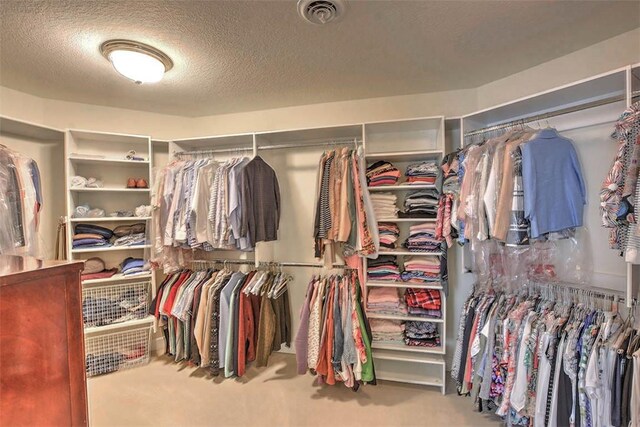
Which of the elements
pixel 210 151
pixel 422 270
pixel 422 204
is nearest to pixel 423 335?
pixel 422 270

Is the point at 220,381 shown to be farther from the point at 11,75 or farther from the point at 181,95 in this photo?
the point at 11,75

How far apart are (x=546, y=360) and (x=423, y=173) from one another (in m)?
1.36

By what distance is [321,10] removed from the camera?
4.65 feet

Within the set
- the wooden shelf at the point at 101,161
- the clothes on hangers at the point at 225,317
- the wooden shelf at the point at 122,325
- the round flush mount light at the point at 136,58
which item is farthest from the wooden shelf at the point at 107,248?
the round flush mount light at the point at 136,58

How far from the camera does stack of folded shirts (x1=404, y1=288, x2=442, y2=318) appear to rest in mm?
2156

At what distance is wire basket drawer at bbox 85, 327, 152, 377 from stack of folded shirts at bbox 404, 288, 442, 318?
7.86 feet

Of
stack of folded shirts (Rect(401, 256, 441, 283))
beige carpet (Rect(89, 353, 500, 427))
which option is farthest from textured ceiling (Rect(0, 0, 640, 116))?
beige carpet (Rect(89, 353, 500, 427))

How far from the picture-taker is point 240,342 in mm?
2254

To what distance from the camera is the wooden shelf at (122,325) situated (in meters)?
2.42

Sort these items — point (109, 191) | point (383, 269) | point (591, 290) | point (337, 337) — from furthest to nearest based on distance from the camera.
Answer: point (109, 191), point (383, 269), point (337, 337), point (591, 290)

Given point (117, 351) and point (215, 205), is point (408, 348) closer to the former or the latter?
point (215, 205)

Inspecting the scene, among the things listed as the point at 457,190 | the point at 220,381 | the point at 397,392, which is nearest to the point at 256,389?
the point at 220,381

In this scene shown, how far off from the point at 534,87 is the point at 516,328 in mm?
1682

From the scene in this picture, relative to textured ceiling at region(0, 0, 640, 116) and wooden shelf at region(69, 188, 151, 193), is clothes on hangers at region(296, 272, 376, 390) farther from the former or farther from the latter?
wooden shelf at region(69, 188, 151, 193)
